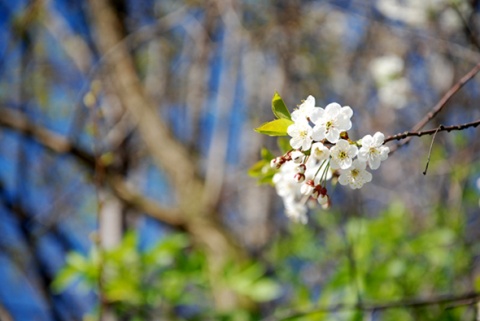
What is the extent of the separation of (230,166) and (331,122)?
4.72m

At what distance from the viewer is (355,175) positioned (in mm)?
1025

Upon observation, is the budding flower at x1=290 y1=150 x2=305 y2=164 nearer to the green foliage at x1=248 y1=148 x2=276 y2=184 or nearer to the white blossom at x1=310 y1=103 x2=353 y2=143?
the white blossom at x1=310 y1=103 x2=353 y2=143

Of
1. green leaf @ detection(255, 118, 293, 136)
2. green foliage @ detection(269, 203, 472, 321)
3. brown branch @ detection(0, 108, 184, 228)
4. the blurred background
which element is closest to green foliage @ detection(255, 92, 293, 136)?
green leaf @ detection(255, 118, 293, 136)

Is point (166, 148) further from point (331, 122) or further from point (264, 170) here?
point (331, 122)

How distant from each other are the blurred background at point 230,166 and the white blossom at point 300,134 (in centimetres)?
62

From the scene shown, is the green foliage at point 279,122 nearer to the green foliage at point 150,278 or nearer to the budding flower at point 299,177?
the budding flower at point 299,177

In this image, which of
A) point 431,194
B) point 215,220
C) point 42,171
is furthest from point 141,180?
point 431,194

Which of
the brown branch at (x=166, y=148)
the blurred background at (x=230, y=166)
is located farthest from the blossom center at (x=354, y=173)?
the brown branch at (x=166, y=148)

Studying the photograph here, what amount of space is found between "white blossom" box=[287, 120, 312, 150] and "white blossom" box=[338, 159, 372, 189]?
10cm

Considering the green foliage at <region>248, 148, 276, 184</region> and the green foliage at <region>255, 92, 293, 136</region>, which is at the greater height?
the green foliage at <region>248, 148, 276, 184</region>

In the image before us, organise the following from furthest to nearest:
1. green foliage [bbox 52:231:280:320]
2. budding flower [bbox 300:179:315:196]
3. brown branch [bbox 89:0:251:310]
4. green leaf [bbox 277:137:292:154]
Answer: brown branch [bbox 89:0:251:310] → green foliage [bbox 52:231:280:320] → green leaf [bbox 277:137:292:154] → budding flower [bbox 300:179:315:196]

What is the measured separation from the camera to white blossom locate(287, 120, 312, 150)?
3.22 ft

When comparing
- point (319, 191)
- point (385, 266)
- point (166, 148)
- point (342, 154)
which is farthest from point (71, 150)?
point (342, 154)

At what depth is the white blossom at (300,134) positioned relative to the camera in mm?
980
